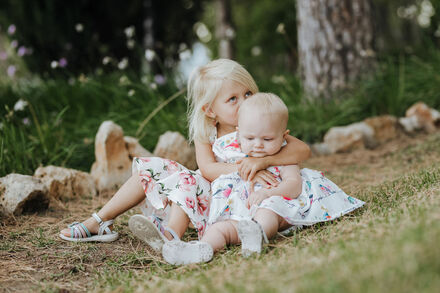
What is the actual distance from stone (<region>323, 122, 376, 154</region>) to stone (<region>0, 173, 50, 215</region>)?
2.50 m

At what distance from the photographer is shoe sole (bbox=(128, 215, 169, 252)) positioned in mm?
1815

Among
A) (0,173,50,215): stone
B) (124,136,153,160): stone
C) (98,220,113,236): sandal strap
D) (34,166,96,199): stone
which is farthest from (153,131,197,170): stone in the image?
(98,220,113,236): sandal strap

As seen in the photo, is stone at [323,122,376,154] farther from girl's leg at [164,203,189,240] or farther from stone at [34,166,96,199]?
girl's leg at [164,203,189,240]

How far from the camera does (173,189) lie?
6.79 feet

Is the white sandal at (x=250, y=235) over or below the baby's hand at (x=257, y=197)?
below

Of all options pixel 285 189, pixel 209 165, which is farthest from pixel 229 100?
pixel 285 189

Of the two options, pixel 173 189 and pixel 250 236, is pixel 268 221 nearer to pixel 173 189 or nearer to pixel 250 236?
pixel 250 236

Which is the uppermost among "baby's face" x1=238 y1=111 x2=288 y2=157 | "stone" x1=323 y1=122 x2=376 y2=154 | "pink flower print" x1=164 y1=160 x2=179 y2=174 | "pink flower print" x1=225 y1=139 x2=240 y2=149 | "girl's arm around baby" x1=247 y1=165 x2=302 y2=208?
"baby's face" x1=238 y1=111 x2=288 y2=157

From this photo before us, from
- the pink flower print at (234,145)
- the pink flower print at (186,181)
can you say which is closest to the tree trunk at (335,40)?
the pink flower print at (234,145)

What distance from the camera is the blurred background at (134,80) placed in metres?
3.64

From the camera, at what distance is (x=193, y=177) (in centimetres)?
213

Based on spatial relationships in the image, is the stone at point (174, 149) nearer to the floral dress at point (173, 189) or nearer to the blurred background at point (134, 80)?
the blurred background at point (134, 80)

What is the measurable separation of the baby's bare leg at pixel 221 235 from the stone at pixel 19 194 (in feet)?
4.13

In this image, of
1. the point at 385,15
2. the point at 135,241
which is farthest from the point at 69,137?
the point at 385,15
